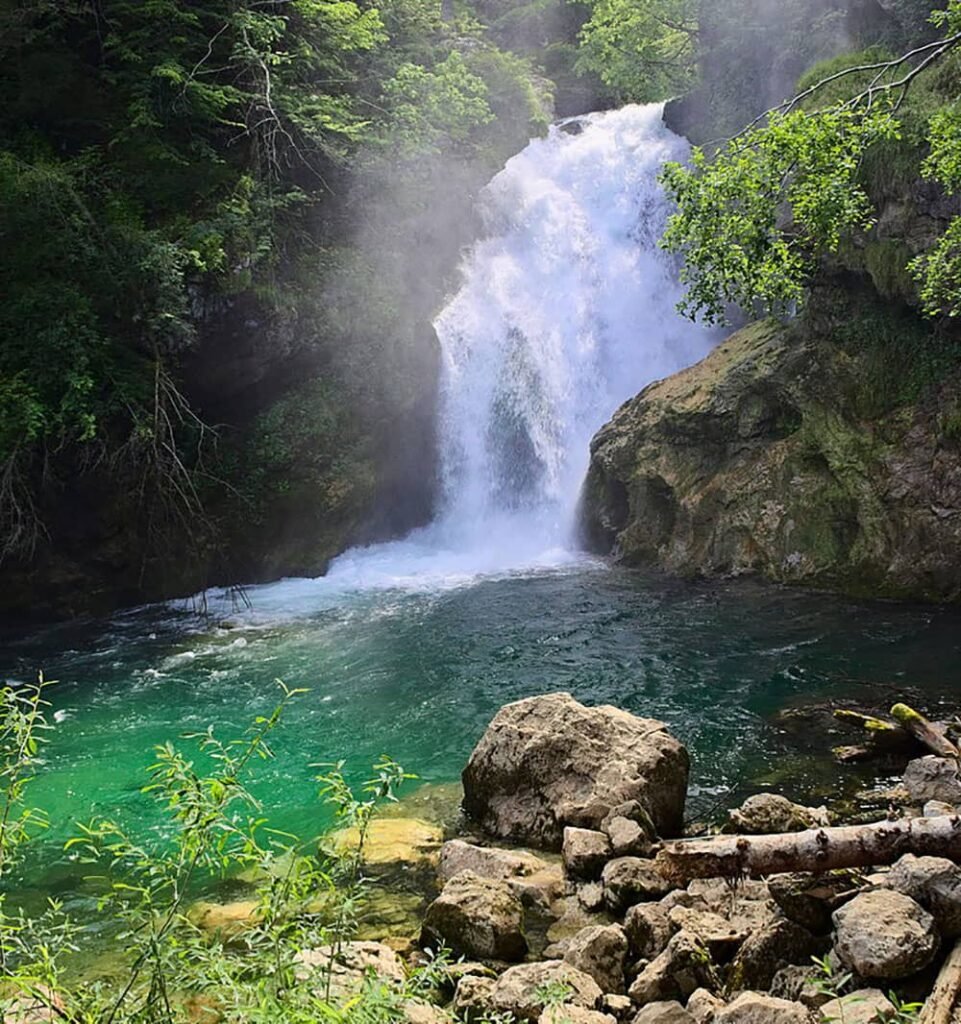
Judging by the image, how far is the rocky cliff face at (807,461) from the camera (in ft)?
45.8

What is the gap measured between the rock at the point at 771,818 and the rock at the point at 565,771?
799 mm

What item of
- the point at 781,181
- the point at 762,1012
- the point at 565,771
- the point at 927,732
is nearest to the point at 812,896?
the point at 762,1012

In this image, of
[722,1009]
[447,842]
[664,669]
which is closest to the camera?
[722,1009]

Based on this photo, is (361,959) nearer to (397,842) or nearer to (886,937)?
(397,842)

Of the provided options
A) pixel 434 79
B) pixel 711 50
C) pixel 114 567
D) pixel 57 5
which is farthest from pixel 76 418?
pixel 711 50

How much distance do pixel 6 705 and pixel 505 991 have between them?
3047mm

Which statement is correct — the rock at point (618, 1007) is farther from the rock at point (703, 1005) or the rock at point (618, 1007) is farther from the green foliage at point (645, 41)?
the green foliage at point (645, 41)

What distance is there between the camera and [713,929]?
15.7 ft

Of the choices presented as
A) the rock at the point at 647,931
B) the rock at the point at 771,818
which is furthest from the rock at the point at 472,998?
the rock at the point at 771,818

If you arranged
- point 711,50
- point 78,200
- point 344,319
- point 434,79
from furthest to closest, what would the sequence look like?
point 711,50 < point 434,79 < point 344,319 < point 78,200

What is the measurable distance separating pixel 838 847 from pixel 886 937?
903 millimetres

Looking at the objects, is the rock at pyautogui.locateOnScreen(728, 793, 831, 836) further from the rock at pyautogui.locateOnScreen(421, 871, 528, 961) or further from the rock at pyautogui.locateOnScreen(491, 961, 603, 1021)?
the rock at pyautogui.locateOnScreen(491, 961, 603, 1021)

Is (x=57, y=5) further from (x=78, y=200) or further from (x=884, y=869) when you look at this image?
(x=884, y=869)

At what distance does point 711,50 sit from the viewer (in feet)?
77.2
